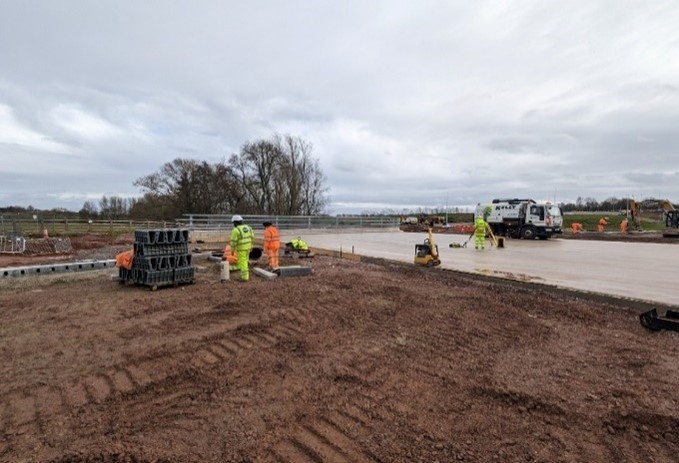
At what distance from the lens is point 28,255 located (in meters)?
18.3

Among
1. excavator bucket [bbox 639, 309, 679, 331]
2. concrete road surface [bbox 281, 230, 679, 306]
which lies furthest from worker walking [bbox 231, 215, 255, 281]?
excavator bucket [bbox 639, 309, 679, 331]

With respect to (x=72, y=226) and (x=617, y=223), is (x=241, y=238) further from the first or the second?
(x=617, y=223)

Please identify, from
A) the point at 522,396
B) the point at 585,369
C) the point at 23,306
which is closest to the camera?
the point at 522,396

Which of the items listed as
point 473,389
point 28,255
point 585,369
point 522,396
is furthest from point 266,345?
point 28,255

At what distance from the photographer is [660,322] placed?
673 centimetres

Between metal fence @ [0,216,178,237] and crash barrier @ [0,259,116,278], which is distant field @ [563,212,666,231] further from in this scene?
crash barrier @ [0,259,116,278]

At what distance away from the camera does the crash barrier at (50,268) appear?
11.7 meters

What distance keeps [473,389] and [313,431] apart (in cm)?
183

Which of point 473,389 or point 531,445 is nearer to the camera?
point 531,445

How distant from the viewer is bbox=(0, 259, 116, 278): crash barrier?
1173 cm

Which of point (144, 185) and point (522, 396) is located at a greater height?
point (144, 185)

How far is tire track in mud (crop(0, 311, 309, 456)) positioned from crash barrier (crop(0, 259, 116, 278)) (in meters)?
9.13

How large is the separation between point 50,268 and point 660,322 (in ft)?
48.4

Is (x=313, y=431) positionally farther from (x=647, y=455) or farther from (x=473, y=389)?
(x=647, y=455)
